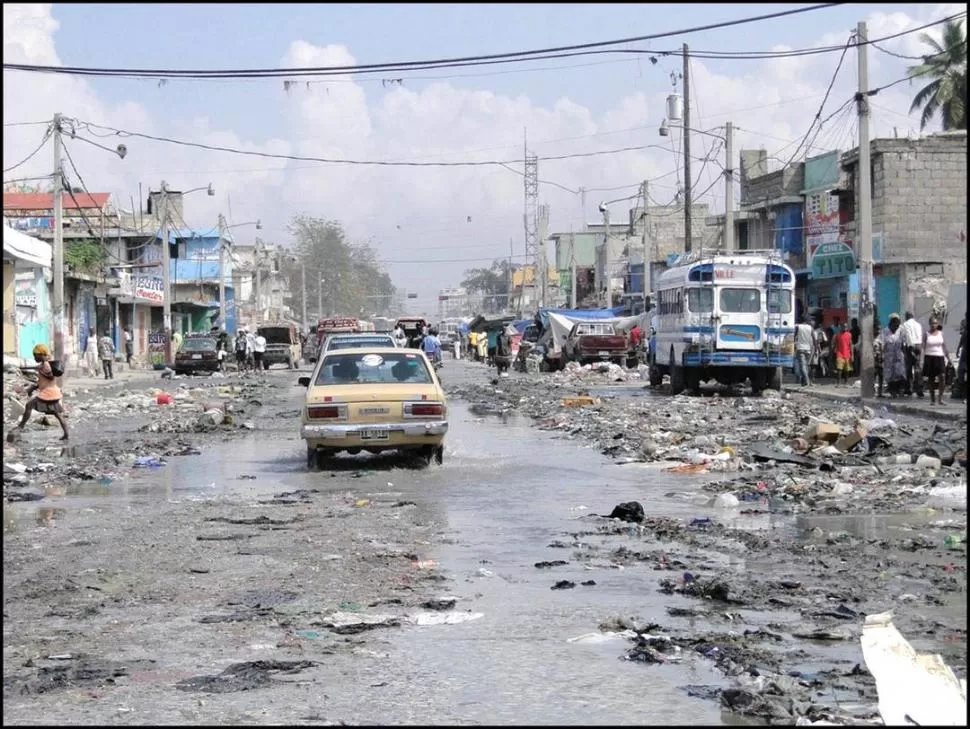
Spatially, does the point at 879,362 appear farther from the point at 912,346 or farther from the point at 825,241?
the point at 825,241

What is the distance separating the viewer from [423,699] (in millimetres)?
6348

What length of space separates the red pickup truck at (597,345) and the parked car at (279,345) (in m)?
14.7

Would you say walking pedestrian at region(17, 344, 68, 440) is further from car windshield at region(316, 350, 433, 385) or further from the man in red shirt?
the man in red shirt

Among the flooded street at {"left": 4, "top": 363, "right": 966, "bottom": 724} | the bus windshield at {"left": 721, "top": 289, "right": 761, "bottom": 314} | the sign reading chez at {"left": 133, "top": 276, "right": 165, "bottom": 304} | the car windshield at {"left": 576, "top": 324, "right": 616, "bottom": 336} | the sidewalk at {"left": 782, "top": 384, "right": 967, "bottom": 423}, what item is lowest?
the flooded street at {"left": 4, "top": 363, "right": 966, "bottom": 724}

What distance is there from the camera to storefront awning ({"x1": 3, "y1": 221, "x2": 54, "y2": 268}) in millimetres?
41469

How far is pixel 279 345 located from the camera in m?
62.7

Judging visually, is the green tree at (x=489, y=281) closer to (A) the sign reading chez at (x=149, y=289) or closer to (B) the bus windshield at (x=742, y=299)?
(A) the sign reading chez at (x=149, y=289)

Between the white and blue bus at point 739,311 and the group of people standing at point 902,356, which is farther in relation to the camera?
the white and blue bus at point 739,311

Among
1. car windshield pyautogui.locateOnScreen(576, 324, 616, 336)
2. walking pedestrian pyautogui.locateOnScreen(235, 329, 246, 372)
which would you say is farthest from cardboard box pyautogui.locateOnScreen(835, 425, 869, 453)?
walking pedestrian pyautogui.locateOnScreen(235, 329, 246, 372)

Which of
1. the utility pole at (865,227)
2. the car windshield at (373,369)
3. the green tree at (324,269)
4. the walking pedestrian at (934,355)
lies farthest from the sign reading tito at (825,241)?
the green tree at (324,269)

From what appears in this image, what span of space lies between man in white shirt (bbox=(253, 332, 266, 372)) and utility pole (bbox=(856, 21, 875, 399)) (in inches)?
1274

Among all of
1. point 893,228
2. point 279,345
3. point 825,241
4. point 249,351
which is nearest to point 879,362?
point 893,228

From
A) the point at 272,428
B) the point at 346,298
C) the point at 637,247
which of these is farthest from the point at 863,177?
the point at 346,298

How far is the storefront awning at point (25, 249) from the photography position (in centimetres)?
4147
